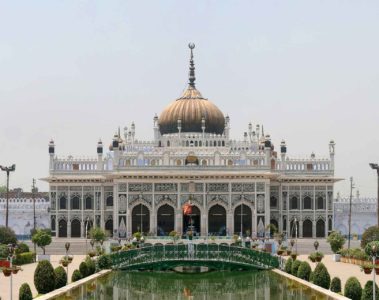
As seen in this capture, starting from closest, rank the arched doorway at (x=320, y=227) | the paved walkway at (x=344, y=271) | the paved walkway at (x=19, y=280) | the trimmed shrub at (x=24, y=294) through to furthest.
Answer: the trimmed shrub at (x=24, y=294) → the paved walkway at (x=19, y=280) → the paved walkway at (x=344, y=271) → the arched doorway at (x=320, y=227)

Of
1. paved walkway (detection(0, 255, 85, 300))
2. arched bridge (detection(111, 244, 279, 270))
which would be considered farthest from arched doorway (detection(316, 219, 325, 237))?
arched bridge (detection(111, 244, 279, 270))

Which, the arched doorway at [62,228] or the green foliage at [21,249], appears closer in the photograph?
the green foliage at [21,249]

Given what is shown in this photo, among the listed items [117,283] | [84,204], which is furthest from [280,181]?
[117,283]

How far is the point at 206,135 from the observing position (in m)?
58.4

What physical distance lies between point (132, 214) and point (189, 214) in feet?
11.6

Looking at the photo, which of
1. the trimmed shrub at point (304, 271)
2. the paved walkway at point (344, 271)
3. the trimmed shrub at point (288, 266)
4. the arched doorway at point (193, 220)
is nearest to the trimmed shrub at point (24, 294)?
the trimmed shrub at point (304, 271)

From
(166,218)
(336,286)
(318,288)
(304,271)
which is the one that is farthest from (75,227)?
(336,286)

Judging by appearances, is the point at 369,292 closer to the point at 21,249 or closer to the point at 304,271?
the point at 304,271

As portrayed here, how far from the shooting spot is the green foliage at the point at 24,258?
37.8 metres

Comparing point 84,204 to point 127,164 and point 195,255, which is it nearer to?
point 127,164

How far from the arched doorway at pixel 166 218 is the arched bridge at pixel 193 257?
18.9 meters

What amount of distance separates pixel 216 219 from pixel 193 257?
64.3ft

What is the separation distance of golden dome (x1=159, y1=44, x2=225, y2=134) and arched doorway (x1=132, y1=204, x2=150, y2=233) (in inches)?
245

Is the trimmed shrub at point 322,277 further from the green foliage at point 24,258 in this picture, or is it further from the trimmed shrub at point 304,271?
the green foliage at point 24,258
